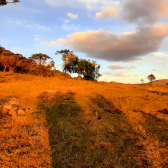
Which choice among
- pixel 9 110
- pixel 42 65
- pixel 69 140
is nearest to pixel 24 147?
pixel 69 140

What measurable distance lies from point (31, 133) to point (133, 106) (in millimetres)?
8556

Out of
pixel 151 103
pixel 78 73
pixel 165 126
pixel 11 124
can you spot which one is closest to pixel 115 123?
pixel 165 126

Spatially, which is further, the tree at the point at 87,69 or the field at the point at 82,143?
the tree at the point at 87,69

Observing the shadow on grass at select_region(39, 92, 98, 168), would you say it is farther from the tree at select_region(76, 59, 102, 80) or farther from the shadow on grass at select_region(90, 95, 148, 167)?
the tree at select_region(76, 59, 102, 80)

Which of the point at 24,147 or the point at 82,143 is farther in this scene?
the point at 82,143

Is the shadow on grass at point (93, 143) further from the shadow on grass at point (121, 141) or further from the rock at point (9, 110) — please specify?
the rock at point (9, 110)

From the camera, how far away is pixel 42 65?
139 ft

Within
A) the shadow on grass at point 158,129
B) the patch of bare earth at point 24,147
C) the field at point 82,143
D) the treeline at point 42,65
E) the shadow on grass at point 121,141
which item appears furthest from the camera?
the treeline at point 42,65

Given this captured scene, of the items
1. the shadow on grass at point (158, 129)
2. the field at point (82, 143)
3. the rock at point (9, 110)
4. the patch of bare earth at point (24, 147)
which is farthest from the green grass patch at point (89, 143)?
the rock at point (9, 110)

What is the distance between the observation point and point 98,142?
212 inches

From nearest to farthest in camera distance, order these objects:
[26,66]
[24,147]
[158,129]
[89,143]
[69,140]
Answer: [24,147]
[89,143]
[69,140]
[158,129]
[26,66]

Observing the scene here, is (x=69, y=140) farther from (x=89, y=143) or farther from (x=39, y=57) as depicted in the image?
(x=39, y=57)

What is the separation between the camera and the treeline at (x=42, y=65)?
131ft

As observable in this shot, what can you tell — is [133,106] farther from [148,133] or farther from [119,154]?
Result: [119,154]
